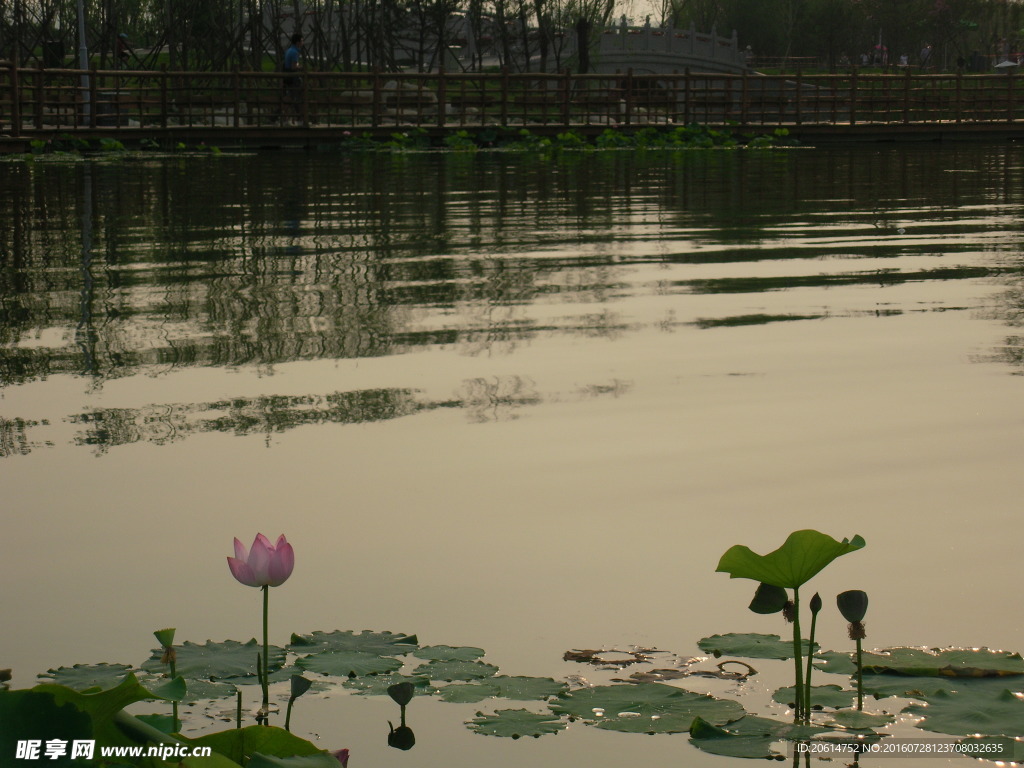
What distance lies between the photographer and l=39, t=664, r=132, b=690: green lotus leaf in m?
2.03

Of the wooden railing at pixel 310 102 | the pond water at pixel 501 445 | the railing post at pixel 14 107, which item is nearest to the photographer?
the pond water at pixel 501 445

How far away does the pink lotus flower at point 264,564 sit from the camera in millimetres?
1773

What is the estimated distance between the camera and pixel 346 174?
17.2 m

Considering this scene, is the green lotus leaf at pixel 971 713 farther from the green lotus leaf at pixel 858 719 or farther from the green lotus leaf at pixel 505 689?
the green lotus leaf at pixel 505 689

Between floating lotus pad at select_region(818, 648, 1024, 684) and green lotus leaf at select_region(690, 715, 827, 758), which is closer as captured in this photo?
green lotus leaf at select_region(690, 715, 827, 758)

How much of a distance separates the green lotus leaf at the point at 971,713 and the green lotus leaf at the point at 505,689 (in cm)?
46

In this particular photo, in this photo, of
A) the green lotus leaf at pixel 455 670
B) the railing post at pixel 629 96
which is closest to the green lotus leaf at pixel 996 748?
the green lotus leaf at pixel 455 670

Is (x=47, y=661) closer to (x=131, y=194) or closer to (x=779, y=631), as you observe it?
(x=779, y=631)

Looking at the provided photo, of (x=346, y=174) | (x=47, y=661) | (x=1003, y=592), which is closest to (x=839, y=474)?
(x=1003, y=592)

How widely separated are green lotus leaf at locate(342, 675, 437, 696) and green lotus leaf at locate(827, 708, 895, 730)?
0.52 meters

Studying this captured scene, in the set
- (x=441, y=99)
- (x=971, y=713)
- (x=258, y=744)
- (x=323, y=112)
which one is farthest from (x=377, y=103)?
(x=258, y=744)

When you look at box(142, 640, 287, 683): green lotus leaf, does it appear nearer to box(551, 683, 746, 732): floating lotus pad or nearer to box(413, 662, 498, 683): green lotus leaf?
box(413, 662, 498, 683): green lotus leaf

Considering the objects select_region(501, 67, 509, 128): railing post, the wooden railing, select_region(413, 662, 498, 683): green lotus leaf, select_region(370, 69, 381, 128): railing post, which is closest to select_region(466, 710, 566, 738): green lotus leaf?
select_region(413, 662, 498, 683): green lotus leaf

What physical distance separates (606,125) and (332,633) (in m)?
26.8
